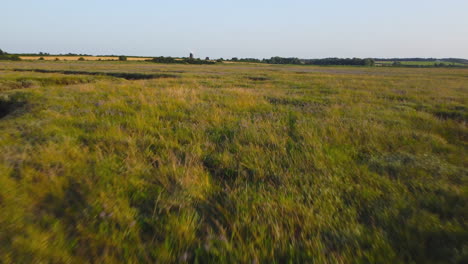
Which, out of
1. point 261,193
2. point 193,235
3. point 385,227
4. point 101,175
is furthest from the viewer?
point 101,175

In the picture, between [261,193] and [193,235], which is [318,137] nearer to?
[261,193]

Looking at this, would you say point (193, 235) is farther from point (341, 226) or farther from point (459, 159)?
point (459, 159)

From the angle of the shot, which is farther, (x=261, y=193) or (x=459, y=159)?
(x=459, y=159)

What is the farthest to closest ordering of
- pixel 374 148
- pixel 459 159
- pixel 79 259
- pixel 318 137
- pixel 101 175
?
pixel 318 137
pixel 374 148
pixel 459 159
pixel 101 175
pixel 79 259

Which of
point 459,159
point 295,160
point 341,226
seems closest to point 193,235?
point 341,226

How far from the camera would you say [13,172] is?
8.54 feet

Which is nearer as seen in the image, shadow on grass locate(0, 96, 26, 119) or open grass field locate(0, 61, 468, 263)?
open grass field locate(0, 61, 468, 263)

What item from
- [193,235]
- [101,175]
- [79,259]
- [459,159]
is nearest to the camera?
[79,259]

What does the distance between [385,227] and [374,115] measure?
4918mm

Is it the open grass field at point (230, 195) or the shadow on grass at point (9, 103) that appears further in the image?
the shadow on grass at point (9, 103)

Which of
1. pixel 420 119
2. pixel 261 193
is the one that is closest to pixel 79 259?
pixel 261 193

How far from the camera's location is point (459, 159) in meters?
3.38

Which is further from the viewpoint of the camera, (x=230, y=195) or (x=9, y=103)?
(x=9, y=103)

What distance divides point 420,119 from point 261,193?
5.93 meters
